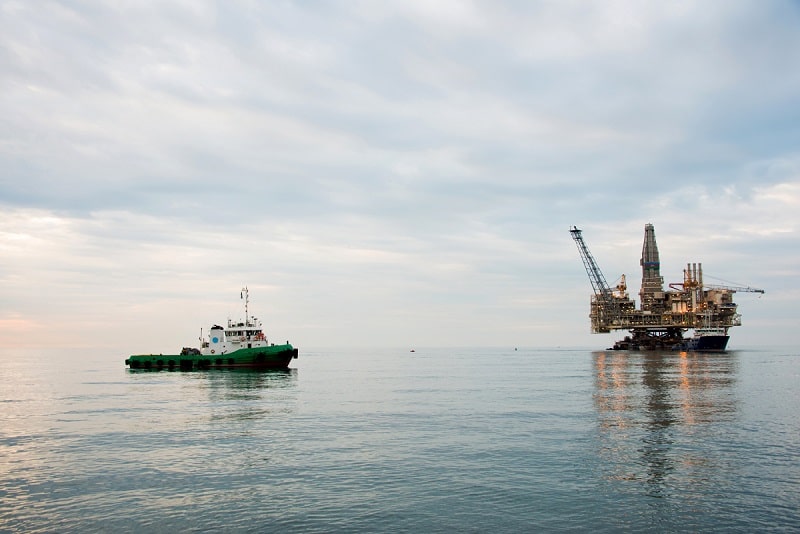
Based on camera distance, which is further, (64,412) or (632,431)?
(64,412)

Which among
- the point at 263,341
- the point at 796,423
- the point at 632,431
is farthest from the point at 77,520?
the point at 263,341

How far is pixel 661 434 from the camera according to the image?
1656 inches

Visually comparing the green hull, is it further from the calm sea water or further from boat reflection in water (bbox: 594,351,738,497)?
boat reflection in water (bbox: 594,351,738,497)

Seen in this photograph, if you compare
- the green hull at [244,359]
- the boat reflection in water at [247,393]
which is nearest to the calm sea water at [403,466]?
the boat reflection in water at [247,393]

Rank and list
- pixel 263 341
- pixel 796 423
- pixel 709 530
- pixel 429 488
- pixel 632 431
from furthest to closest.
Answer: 1. pixel 263 341
2. pixel 796 423
3. pixel 632 431
4. pixel 429 488
5. pixel 709 530

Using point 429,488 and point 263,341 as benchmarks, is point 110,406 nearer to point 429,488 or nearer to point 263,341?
point 429,488

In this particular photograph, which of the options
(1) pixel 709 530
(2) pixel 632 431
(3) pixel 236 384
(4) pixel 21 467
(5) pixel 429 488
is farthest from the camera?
(3) pixel 236 384

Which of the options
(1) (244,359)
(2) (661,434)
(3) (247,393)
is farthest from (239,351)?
Answer: (2) (661,434)

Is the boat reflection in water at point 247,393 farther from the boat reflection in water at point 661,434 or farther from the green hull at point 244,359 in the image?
the boat reflection in water at point 661,434

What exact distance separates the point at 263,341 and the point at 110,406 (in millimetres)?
56941

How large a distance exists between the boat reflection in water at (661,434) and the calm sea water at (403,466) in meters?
0.17

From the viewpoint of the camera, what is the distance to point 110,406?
203 feet

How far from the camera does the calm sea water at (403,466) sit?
77.0ft

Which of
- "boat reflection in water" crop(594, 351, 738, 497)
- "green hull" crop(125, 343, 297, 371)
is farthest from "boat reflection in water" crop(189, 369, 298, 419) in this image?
"boat reflection in water" crop(594, 351, 738, 497)
